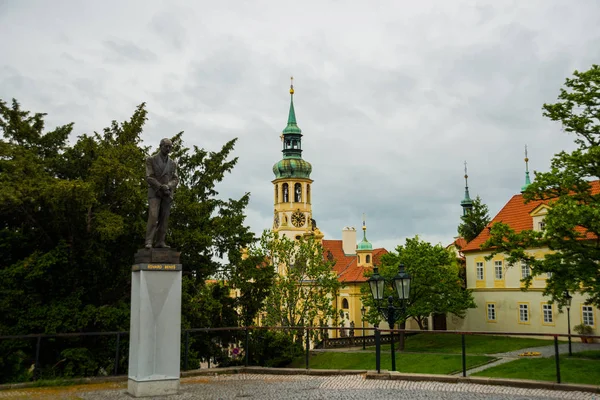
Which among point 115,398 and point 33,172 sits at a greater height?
point 33,172

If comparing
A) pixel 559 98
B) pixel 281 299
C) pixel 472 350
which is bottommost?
pixel 472 350

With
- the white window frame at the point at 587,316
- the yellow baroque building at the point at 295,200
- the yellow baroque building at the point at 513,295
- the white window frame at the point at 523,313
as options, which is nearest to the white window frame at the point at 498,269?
the yellow baroque building at the point at 513,295

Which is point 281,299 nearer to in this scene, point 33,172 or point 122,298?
point 122,298

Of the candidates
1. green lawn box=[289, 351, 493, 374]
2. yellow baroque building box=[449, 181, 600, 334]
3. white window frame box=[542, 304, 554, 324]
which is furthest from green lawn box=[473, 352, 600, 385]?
white window frame box=[542, 304, 554, 324]

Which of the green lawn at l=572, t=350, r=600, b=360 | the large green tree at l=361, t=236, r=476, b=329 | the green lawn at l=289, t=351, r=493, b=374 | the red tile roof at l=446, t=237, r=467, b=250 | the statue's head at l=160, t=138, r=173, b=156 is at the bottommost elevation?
the green lawn at l=289, t=351, r=493, b=374

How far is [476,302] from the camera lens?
4444 centimetres

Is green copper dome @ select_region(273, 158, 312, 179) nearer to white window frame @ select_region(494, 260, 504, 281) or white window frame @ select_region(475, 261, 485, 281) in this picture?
white window frame @ select_region(475, 261, 485, 281)

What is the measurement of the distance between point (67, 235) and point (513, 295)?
1243 inches

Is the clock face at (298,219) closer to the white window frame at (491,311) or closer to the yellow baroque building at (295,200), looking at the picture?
the yellow baroque building at (295,200)

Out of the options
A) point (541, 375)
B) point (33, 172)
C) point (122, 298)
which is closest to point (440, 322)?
point (541, 375)

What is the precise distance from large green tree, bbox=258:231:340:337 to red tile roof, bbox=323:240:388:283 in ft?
86.1

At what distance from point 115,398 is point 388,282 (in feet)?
105

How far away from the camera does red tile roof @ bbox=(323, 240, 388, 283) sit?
6888 centimetres

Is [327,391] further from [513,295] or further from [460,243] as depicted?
[460,243]
